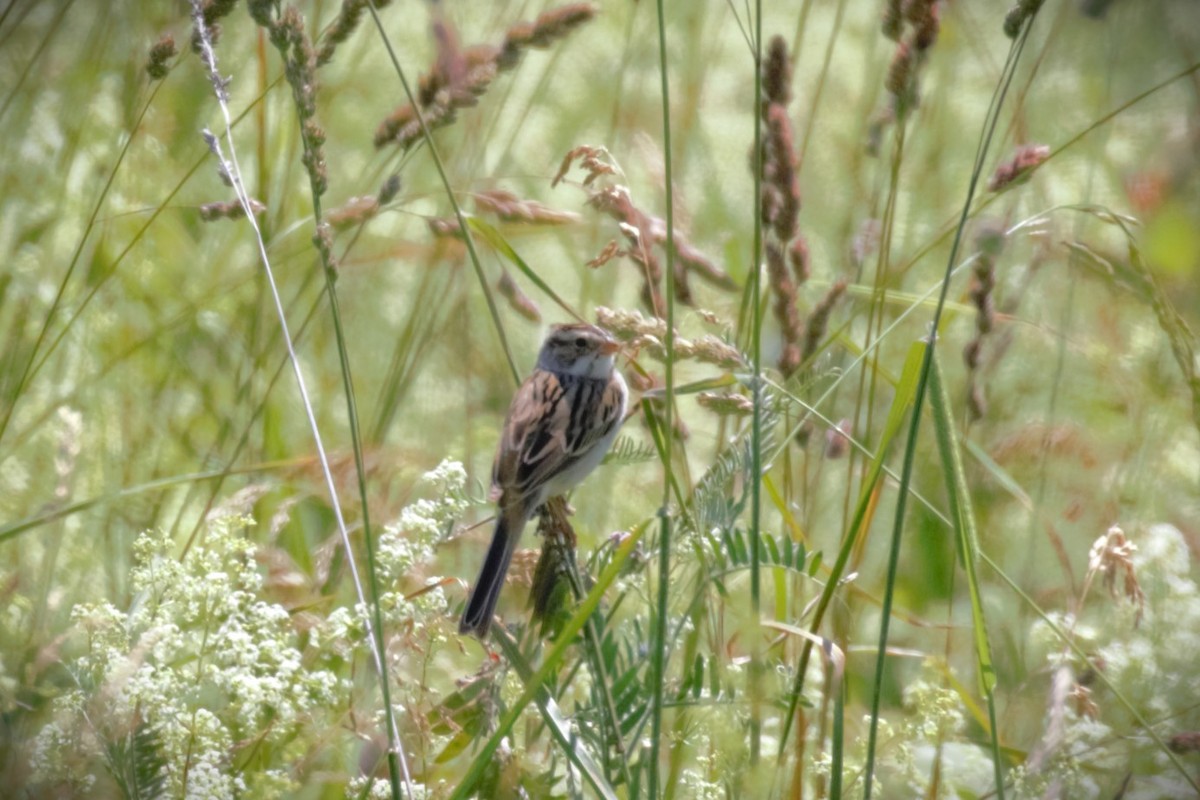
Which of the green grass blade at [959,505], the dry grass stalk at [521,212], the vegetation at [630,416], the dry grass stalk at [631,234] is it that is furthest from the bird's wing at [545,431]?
the green grass blade at [959,505]

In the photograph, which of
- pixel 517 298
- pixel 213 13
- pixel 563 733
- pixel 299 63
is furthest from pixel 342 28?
pixel 563 733

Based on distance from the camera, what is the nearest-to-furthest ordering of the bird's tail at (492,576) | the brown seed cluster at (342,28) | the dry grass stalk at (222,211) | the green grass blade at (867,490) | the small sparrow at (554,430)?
the green grass blade at (867,490)
the brown seed cluster at (342,28)
the bird's tail at (492,576)
the dry grass stalk at (222,211)
the small sparrow at (554,430)

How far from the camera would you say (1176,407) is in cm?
316

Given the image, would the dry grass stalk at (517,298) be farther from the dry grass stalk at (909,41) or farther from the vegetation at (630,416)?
the dry grass stalk at (909,41)

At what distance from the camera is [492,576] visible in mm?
2287

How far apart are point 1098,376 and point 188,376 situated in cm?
223

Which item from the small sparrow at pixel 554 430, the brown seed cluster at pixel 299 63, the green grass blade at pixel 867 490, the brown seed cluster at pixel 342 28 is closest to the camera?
the brown seed cluster at pixel 299 63

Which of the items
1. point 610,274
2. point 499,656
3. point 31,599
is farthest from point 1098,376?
point 31,599

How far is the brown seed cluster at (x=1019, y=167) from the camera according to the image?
7.24 feet

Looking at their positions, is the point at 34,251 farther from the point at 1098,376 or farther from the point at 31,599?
the point at 1098,376

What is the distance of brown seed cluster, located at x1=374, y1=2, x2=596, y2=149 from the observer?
1996 millimetres

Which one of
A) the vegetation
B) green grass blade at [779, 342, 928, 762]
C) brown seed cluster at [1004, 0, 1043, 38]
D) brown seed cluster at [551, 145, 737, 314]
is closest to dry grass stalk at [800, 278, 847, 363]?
the vegetation

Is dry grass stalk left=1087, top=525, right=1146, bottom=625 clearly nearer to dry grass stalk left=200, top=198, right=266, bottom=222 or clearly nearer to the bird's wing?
the bird's wing

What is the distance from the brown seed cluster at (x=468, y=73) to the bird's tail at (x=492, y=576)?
70 centimetres
